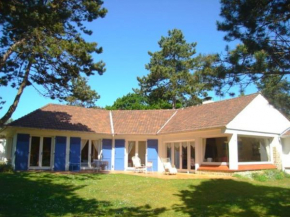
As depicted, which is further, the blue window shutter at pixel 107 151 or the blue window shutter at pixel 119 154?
the blue window shutter at pixel 119 154

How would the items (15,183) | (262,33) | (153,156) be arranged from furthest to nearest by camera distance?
(153,156), (15,183), (262,33)

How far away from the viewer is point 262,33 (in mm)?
7801

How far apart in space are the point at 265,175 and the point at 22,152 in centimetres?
1645

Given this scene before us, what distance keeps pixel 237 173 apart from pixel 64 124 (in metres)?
13.1

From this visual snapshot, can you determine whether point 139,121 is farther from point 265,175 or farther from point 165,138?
point 265,175

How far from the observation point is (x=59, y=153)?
20.8m

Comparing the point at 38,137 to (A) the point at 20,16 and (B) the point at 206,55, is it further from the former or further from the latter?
(B) the point at 206,55

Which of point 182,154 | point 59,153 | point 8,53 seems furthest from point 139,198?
point 59,153

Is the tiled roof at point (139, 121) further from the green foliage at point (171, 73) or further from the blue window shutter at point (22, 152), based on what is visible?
the green foliage at point (171, 73)

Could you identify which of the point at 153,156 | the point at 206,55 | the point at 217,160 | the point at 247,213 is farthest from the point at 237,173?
the point at 206,55

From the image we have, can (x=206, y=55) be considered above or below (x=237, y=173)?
→ above

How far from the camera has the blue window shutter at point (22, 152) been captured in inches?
765

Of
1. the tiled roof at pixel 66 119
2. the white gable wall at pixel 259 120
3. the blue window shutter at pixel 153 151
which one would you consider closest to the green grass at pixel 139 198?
the white gable wall at pixel 259 120

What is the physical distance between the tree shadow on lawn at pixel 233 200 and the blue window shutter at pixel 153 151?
838cm
